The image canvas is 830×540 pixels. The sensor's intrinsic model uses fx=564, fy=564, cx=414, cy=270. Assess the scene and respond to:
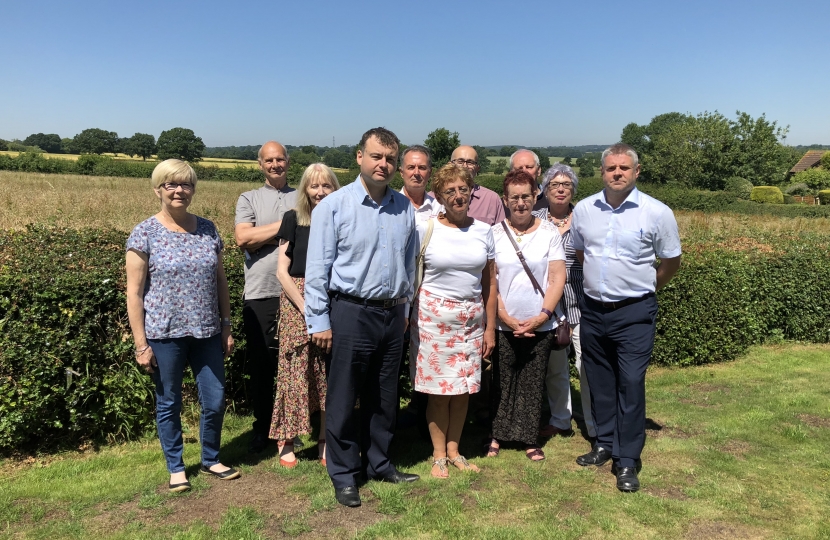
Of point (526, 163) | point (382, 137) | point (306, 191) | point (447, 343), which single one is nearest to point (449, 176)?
point (382, 137)

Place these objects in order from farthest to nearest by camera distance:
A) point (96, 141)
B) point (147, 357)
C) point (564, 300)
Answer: point (96, 141) < point (564, 300) < point (147, 357)

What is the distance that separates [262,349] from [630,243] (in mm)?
2641

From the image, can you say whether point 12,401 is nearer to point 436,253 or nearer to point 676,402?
point 436,253

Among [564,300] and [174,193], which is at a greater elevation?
[174,193]

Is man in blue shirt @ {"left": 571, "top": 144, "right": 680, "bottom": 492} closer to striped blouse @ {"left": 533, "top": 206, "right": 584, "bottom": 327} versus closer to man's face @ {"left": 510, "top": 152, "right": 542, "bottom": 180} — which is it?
striped blouse @ {"left": 533, "top": 206, "right": 584, "bottom": 327}

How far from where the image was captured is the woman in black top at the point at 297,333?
3648 mm

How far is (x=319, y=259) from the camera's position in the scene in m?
3.21

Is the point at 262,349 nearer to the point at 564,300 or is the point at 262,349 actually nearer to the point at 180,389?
the point at 180,389

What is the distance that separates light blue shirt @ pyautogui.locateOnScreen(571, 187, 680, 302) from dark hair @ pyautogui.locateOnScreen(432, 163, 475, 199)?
0.96 meters

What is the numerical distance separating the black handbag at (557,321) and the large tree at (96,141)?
55.1 m

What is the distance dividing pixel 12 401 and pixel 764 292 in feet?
26.3

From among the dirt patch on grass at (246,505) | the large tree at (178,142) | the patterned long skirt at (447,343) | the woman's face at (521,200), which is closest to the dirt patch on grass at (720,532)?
the patterned long skirt at (447,343)

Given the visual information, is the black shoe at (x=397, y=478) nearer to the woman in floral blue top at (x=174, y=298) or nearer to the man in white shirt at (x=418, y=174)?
the woman in floral blue top at (x=174, y=298)

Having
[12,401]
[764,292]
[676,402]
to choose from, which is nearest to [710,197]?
[764,292]
